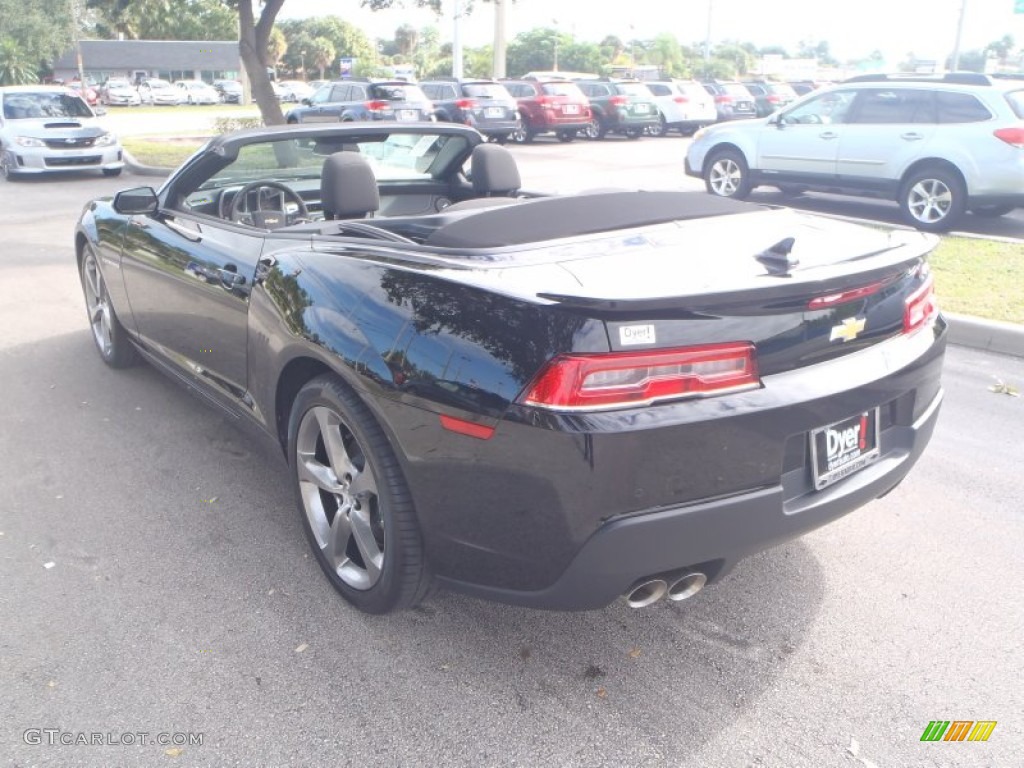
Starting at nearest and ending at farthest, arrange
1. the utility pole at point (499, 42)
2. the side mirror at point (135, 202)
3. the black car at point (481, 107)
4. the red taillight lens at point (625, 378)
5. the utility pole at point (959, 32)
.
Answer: the red taillight lens at point (625, 378) < the side mirror at point (135, 202) < the black car at point (481, 107) < the utility pole at point (959, 32) < the utility pole at point (499, 42)

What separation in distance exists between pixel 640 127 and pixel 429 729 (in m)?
24.1

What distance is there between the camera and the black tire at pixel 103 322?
218 inches

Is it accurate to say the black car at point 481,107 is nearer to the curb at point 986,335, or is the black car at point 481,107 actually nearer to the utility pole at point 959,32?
the utility pole at point 959,32

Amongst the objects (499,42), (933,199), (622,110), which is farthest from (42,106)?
(499,42)

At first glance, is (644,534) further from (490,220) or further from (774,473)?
(490,220)

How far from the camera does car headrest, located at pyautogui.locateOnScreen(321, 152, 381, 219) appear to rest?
3.82 m

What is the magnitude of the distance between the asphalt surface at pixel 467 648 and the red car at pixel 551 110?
20.6 m

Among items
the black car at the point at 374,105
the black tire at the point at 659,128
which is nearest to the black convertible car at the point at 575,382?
the black car at the point at 374,105

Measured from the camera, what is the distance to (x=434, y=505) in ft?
8.91

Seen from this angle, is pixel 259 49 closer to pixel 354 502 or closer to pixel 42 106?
pixel 42 106

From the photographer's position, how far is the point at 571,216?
3.36 m

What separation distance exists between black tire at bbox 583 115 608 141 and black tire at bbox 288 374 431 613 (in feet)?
75.2

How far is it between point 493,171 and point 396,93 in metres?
18.7

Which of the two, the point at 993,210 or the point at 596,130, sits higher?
the point at 993,210
